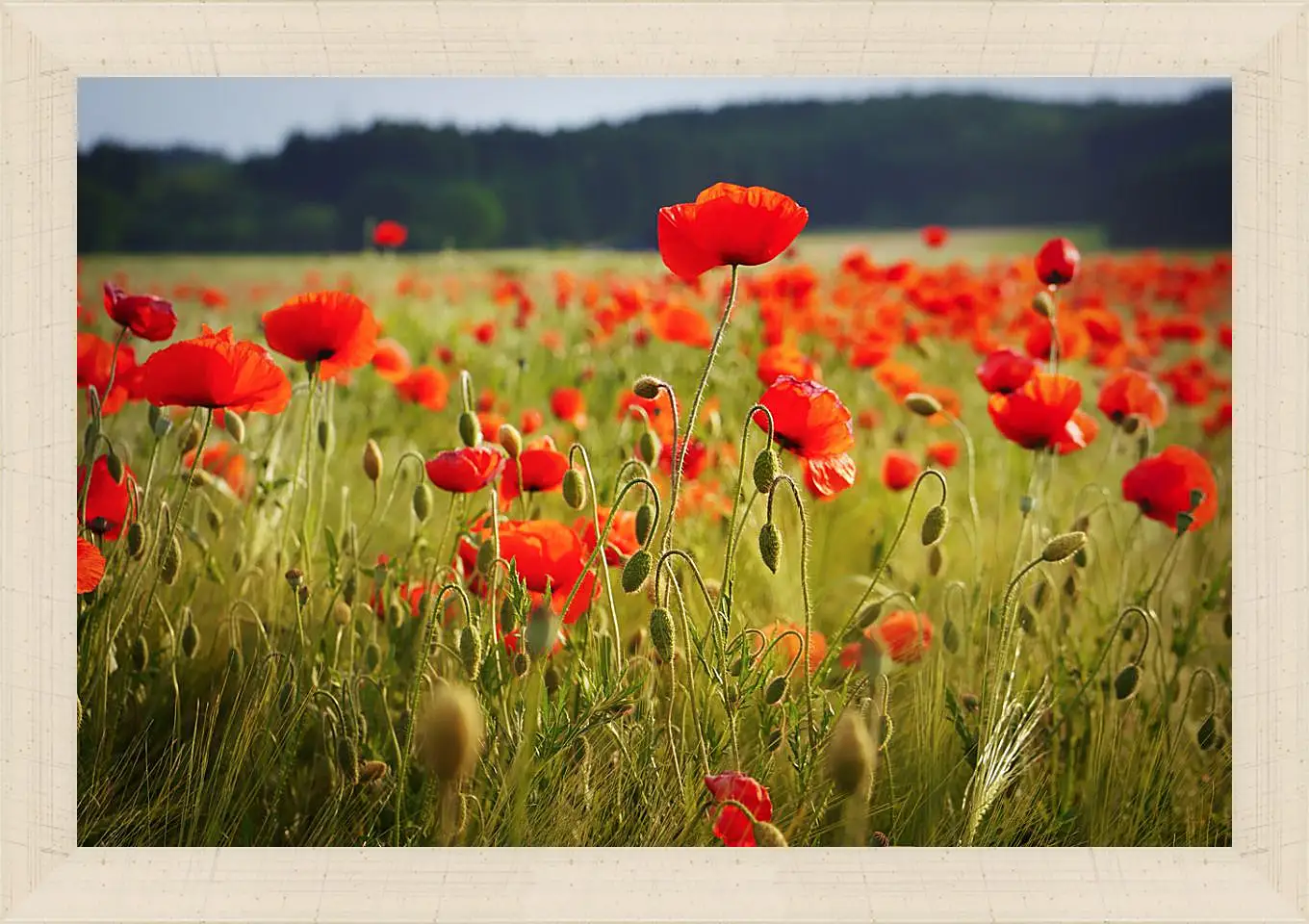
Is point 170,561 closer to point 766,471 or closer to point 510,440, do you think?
point 510,440

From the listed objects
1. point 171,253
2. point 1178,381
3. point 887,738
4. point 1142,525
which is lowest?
point 887,738

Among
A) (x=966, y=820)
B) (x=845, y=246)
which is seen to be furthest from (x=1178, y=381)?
(x=966, y=820)

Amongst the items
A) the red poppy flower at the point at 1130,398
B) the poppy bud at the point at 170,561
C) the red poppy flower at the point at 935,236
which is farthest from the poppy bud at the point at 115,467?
the red poppy flower at the point at 935,236

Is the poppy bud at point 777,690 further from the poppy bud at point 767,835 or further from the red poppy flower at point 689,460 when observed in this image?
the red poppy flower at point 689,460

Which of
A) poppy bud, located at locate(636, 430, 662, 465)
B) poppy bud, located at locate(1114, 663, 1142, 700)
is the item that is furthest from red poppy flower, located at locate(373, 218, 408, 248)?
poppy bud, located at locate(1114, 663, 1142, 700)

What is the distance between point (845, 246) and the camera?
9.85 feet

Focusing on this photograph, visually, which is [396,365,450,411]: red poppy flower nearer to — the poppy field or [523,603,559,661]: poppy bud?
the poppy field

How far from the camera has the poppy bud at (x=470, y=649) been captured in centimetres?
134

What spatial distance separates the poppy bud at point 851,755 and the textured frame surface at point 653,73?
0.68ft

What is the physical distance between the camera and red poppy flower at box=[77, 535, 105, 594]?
1.50m

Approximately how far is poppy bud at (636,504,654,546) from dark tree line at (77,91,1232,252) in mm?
957
